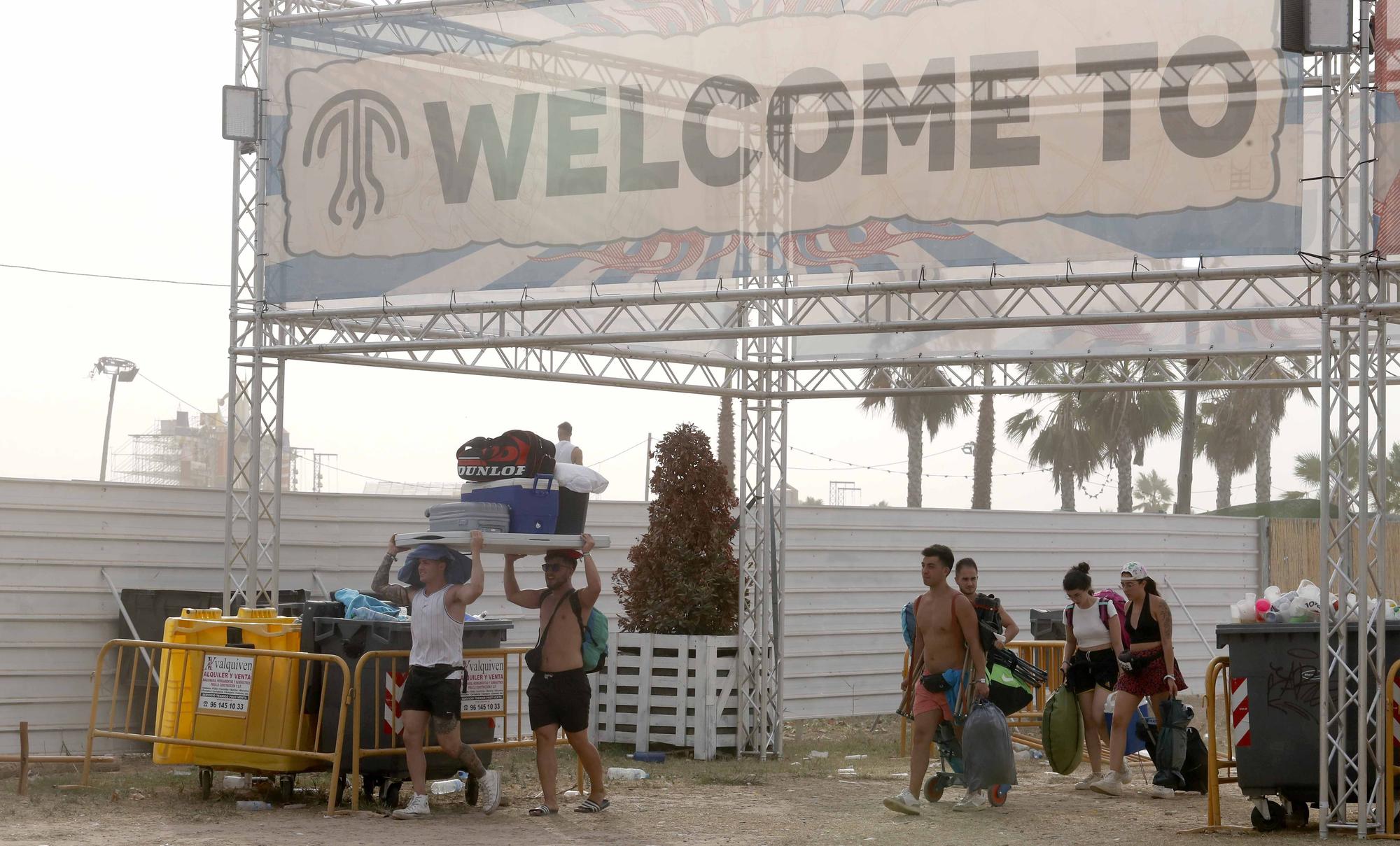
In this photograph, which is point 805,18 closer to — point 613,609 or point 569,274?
point 569,274

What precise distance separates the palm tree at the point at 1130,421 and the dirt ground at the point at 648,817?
28.9m

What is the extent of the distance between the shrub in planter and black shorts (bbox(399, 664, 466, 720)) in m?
3.84

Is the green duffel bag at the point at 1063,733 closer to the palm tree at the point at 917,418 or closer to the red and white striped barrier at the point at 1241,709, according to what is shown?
the red and white striped barrier at the point at 1241,709

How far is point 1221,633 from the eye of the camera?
8.88 meters

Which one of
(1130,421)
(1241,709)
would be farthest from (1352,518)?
(1130,421)

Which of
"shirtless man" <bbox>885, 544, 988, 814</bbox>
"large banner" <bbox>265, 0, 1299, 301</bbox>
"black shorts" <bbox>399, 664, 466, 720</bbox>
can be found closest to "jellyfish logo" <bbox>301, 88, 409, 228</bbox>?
"large banner" <bbox>265, 0, 1299, 301</bbox>

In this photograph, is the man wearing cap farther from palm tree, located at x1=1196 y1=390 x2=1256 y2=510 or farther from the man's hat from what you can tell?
palm tree, located at x1=1196 y1=390 x2=1256 y2=510

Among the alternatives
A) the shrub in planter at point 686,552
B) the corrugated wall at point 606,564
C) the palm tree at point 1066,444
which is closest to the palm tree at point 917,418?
the palm tree at point 1066,444

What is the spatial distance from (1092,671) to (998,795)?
1.47 m

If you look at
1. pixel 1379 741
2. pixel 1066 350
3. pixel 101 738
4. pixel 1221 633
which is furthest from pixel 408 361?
pixel 1379 741

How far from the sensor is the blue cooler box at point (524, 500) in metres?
9.57

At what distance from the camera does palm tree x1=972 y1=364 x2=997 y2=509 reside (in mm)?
35500

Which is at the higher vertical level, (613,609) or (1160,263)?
(1160,263)

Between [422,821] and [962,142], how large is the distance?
557 centimetres
